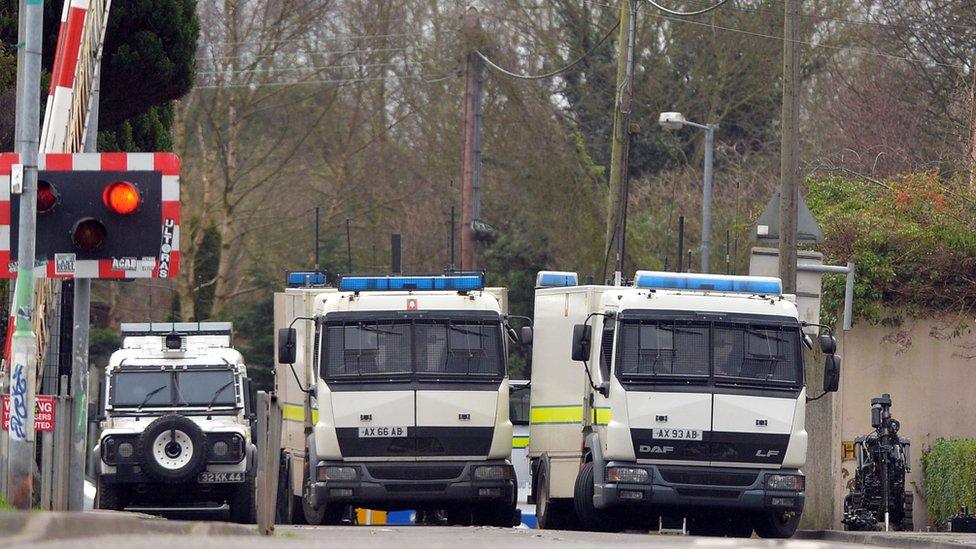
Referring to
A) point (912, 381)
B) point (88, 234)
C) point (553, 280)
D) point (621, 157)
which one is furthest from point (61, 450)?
point (621, 157)

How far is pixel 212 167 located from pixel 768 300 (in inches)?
1035

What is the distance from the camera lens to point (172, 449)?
65.8ft

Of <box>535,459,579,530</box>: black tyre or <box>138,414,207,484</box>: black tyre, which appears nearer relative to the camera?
<box>535,459,579,530</box>: black tyre

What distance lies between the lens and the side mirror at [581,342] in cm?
1706

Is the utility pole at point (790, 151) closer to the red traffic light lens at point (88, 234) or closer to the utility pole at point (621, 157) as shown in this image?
the utility pole at point (621, 157)

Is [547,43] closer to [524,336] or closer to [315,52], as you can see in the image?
[315,52]

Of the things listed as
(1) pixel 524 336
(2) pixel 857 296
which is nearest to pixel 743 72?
(2) pixel 857 296

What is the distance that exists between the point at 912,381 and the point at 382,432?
8.86 metres

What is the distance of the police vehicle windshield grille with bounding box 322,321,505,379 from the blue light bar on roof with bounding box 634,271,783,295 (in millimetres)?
2221

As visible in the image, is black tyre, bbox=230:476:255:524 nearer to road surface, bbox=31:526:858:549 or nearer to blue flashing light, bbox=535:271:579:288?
blue flashing light, bbox=535:271:579:288

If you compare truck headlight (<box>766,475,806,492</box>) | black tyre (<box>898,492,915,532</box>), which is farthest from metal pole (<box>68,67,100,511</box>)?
black tyre (<box>898,492,915,532</box>)

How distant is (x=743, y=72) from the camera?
4378 centimetres

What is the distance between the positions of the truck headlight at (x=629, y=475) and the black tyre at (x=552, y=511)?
8.19 ft

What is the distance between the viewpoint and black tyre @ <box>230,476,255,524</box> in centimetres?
2091
